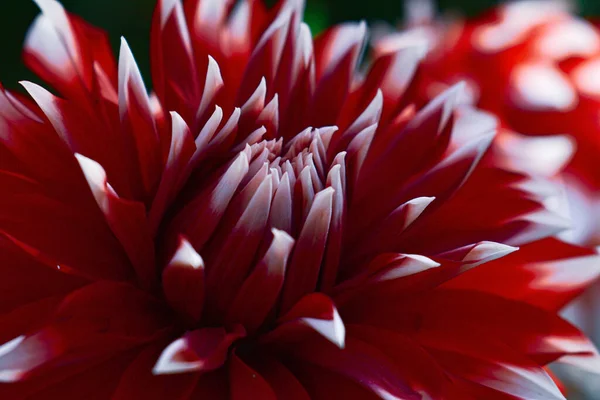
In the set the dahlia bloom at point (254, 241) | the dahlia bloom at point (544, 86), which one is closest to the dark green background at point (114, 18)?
the dahlia bloom at point (544, 86)

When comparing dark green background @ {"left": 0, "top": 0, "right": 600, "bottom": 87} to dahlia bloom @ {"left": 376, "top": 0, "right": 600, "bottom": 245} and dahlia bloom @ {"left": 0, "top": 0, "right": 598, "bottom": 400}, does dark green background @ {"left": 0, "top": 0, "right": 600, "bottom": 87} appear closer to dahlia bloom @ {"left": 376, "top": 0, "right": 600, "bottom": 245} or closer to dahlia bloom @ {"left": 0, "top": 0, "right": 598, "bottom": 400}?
dahlia bloom @ {"left": 376, "top": 0, "right": 600, "bottom": 245}

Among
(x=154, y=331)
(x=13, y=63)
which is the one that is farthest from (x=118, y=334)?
(x=13, y=63)

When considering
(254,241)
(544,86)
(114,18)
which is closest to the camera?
(254,241)

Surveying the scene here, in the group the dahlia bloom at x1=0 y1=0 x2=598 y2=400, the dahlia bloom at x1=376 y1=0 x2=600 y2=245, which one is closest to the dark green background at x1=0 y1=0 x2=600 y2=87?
the dahlia bloom at x1=376 y1=0 x2=600 y2=245

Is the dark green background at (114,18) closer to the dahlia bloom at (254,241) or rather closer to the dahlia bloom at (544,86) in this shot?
the dahlia bloom at (544,86)

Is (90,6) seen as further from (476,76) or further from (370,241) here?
(370,241)
